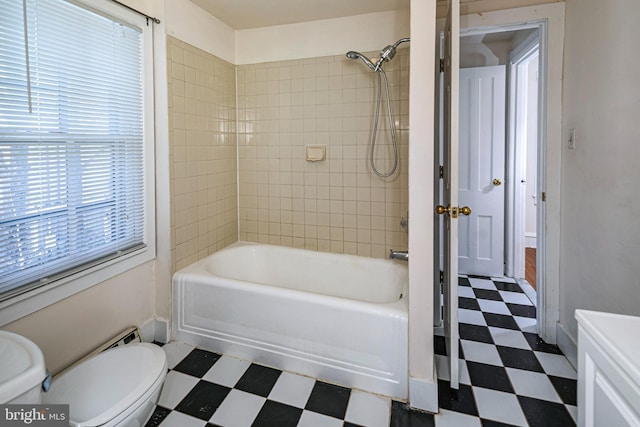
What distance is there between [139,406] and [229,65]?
2359 millimetres

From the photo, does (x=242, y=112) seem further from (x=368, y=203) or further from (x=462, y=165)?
(x=462, y=165)

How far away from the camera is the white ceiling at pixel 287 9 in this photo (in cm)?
222

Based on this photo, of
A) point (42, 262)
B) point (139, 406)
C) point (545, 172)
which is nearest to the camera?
point (139, 406)

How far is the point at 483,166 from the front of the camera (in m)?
3.25

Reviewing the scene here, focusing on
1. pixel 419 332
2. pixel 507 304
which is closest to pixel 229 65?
pixel 419 332

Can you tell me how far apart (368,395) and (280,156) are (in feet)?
5.84

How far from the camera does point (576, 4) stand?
6.09 feet

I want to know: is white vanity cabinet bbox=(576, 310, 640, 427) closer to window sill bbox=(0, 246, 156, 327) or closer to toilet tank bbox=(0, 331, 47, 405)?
toilet tank bbox=(0, 331, 47, 405)

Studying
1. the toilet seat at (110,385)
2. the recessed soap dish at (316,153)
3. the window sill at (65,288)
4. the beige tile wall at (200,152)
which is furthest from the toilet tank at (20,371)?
the recessed soap dish at (316,153)

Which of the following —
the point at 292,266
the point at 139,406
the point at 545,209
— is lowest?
the point at 139,406

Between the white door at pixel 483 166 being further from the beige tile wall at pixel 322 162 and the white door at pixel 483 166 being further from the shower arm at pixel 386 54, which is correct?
the shower arm at pixel 386 54

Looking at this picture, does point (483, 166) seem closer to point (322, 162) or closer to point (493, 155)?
point (493, 155)

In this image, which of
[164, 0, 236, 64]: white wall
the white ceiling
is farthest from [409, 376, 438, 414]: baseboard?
[164, 0, 236, 64]: white wall

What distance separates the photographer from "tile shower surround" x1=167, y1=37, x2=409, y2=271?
7.52 ft
